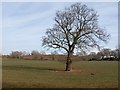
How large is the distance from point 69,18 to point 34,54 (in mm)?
94596

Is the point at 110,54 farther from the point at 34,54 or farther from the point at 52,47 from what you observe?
the point at 52,47

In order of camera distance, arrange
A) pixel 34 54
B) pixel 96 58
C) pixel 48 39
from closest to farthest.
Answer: pixel 48 39, pixel 96 58, pixel 34 54

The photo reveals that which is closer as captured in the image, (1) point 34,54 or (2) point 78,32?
(2) point 78,32

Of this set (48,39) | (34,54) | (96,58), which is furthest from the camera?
(34,54)

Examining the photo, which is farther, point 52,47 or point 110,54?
point 110,54

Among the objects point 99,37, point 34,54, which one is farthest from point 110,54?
point 99,37

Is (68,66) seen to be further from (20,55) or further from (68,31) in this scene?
(20,55)

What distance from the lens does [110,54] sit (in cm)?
13712

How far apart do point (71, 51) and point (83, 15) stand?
6.81m

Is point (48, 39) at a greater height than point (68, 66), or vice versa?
point (48, 39)

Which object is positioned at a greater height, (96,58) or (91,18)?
(91,18)

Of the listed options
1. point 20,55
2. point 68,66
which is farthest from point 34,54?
point 68,66

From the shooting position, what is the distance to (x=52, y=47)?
51.0m

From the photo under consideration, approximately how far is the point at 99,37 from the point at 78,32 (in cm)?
386
